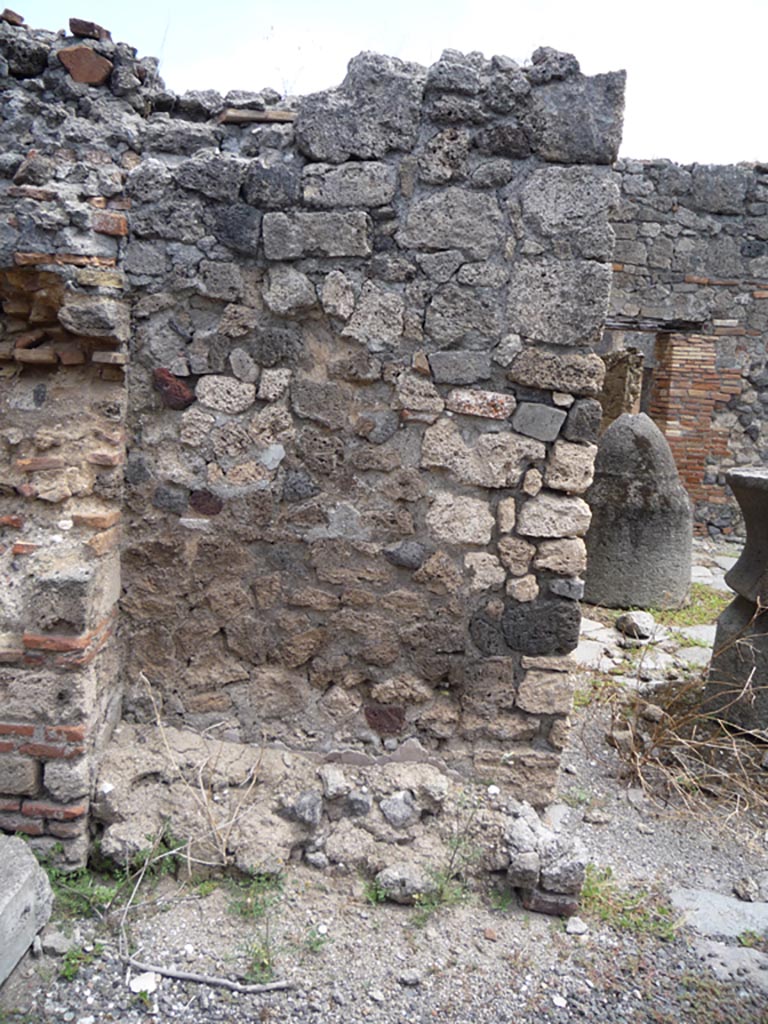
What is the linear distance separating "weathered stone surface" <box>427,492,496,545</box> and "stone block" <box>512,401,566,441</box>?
29cm

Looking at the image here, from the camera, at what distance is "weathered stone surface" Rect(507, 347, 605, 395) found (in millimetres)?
2555

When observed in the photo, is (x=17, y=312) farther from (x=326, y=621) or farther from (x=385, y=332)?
(x=326, y=621)

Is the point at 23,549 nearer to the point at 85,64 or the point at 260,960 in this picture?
the point at 260,960

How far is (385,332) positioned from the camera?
2.57 meters

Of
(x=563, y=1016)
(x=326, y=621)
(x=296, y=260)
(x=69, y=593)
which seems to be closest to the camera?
(x=563, y=1016)

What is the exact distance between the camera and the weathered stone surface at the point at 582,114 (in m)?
2.46

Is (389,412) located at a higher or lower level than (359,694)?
higher

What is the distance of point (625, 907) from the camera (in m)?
2.53

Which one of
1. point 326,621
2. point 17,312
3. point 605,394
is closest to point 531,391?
point 326,621

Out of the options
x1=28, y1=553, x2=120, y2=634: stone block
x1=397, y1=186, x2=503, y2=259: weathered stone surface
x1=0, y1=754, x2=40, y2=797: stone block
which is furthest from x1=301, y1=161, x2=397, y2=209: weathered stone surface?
x1=0, y1=754, x2=40, y2=797: stone block

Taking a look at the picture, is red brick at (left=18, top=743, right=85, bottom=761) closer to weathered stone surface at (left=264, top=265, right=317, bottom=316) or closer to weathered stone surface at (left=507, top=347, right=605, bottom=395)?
weathered stone surface at (left=264, top=265, right=317, bottom=316)

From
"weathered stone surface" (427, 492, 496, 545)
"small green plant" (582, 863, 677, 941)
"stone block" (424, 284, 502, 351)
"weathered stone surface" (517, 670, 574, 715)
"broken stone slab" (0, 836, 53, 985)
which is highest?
"stone block" (424, 284, 502, 351)

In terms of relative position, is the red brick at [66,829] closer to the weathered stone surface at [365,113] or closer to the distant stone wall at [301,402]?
the distant stone wall at [301,402]

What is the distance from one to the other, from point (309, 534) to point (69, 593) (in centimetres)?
80
